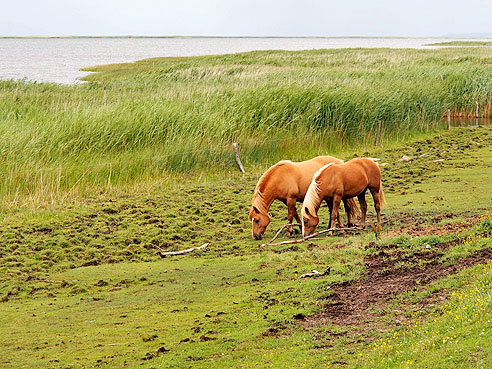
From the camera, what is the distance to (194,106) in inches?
709

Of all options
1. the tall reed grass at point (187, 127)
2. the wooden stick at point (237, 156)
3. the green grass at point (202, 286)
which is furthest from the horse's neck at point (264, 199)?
the wooden stick at point (237, 156)

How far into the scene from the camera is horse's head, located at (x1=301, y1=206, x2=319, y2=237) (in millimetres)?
9930

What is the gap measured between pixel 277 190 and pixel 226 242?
3.86 feet

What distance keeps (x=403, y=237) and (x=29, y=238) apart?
19.4 ft

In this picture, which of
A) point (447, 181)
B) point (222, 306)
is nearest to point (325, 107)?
point (447, 181)

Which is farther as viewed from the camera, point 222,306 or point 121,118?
point 121,118

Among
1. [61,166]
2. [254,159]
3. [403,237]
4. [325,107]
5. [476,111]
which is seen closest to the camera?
[403,237]

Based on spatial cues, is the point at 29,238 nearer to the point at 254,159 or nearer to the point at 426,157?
the point at 254,159

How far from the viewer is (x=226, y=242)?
10.6 meters

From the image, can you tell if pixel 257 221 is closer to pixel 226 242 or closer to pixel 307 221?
pixel 226 242

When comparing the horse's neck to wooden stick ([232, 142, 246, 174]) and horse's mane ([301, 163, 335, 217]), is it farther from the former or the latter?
wooden stick ([232, 142, 246, 174])

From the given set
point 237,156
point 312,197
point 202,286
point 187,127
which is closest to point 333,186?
point 312,197

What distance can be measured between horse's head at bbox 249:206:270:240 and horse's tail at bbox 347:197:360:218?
4.76 ft

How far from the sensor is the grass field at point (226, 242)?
5.75 m
